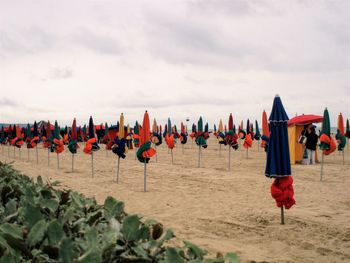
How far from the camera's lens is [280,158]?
7141 millimetres

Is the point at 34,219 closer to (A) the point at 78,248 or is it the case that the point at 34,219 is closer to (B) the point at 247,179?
(A) the point at 78,248

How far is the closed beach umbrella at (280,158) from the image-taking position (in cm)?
712

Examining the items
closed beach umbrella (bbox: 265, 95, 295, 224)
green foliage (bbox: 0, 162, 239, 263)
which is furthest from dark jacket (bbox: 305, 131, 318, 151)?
green foliage (bbox: 0, 162, 239, 263)

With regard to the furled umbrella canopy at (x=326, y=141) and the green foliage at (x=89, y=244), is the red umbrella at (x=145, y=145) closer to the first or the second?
the furled umbrella canopy at (x=326, y=141)

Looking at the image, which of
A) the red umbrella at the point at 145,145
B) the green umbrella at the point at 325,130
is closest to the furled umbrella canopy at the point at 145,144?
the red umbrella at the point at 145,145

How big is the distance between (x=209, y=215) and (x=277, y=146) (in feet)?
7.00

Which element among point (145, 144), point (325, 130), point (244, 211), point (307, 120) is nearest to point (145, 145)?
point (145, 144)

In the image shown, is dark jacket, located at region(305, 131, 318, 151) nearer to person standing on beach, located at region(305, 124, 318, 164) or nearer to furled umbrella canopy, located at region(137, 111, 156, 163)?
person standing on beach, located at region(305, 124, 318, 164)

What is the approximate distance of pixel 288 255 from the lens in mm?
5402

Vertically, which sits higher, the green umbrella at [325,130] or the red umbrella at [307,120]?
the red umbrella at [307,120]

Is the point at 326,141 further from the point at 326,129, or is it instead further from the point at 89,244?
the point at 89,244

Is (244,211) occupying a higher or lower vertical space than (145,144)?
lower

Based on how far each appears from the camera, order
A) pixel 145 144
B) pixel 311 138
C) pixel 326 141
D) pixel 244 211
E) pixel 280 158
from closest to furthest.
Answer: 1. pixel 280 158
2. pixel 244 211
3. pixel 145 144
4. pixel 326 141
5. pixel 311 138

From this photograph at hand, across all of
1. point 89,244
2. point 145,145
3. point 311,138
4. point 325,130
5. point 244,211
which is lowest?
point 244,211
